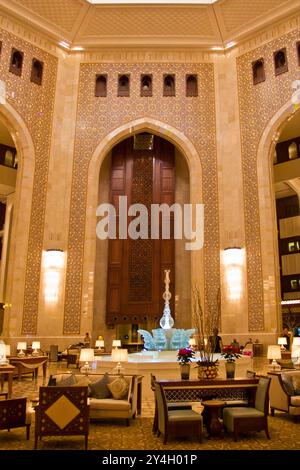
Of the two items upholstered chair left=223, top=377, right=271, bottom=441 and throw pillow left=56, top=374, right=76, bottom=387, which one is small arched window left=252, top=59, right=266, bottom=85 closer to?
upholstered chair left=223, top=377, right=271, bottom=441

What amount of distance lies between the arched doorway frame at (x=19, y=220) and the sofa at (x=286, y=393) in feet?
25.2

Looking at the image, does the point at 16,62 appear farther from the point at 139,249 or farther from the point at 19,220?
the point at 139,249

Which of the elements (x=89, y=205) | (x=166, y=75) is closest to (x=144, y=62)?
(x=166, y=75)

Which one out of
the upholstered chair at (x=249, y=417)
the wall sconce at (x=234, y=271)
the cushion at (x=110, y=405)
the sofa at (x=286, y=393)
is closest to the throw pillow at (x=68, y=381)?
the cushion at (x=110, y=405)

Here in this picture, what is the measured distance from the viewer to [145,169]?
14.3 metres

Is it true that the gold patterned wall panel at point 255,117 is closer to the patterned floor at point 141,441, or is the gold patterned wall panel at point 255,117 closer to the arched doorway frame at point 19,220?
the arched doorway frame at point 19,220

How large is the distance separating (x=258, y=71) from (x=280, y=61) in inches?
28.3

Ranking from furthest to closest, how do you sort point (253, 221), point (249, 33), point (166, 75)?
point (166, 75) < point (249, 33) < point (253, 221)

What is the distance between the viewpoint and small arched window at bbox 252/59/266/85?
12.4 m

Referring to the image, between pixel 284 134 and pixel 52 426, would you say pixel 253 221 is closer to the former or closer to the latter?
pixel 284 134
